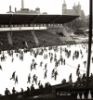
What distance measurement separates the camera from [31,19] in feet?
81.4

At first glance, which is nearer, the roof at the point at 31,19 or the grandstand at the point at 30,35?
the grandstand at the point at 30,35

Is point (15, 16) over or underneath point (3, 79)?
over

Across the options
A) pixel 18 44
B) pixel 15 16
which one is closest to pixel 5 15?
pixel 15 16

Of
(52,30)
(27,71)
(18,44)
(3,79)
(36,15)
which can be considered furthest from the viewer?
(52,30)

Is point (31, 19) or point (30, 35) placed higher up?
point (31, 19)

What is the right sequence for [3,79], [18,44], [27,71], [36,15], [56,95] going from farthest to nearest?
[36,15] → [18,44] → [27,71] → [3,79] → [56,95]

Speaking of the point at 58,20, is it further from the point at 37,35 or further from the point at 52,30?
the point at 37,35

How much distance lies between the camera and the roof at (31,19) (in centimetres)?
2232

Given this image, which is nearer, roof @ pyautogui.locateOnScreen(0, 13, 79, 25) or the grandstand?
the grandstand

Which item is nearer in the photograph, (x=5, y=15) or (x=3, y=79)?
(x=3, y=79)

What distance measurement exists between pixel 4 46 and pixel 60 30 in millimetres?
11486

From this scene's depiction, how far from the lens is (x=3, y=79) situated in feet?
24.8

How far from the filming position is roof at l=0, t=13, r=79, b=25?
2232cm

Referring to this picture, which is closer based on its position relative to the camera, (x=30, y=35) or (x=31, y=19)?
(x=30, y=35)
